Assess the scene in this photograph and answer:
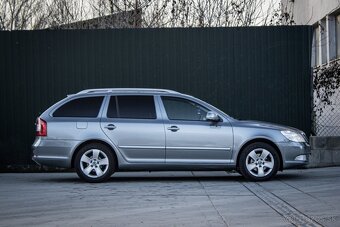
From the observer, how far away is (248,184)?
12.1m

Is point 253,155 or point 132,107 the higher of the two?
point 132,107

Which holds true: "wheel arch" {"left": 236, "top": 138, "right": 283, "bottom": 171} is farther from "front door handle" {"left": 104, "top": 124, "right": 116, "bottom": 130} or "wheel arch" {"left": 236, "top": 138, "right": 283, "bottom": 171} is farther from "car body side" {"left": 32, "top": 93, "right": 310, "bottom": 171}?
"front door handle" {"left": 104, "top": 124, "right": 116, "bottom": 130}

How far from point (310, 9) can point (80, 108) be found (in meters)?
11.1

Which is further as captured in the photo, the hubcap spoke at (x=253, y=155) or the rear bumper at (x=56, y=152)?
the hubcap spoke at (x=253, y=155)

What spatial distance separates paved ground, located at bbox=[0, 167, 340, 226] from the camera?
8398 mm

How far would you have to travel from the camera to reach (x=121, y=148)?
12.3m

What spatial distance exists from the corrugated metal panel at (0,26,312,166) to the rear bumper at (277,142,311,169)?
2.90 metres

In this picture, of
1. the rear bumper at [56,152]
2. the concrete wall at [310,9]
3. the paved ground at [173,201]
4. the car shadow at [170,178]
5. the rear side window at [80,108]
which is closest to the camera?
the paved ground at [173,201]

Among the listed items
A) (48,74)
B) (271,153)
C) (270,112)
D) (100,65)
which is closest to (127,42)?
(100,65)

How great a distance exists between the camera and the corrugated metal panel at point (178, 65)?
50.3ft

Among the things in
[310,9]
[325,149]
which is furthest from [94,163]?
[310,9]

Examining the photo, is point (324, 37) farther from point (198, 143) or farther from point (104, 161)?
point (104, 161)

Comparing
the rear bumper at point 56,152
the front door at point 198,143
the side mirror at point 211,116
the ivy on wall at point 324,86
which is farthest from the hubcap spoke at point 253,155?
the ivy on wall at point 324,86

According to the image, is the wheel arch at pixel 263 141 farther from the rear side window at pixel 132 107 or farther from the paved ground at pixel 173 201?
the rear side window at pixel 132 107
